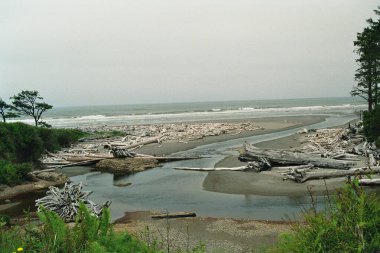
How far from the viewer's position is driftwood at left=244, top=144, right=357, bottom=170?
60.3ft

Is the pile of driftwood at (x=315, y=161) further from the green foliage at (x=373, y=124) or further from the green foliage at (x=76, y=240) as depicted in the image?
the green foliage at (x=76, y=240)

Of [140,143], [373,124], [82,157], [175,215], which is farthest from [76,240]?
[140,143]

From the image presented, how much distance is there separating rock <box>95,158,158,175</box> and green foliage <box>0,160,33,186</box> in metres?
5.47

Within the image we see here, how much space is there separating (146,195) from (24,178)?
8.07 metres

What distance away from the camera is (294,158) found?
65.8 ft

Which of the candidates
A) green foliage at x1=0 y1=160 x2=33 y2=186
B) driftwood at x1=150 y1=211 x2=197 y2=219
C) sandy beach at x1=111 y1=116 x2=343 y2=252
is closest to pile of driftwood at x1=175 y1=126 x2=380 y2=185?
sandy beach at x1=111 y1=116 x2=343 y2=252

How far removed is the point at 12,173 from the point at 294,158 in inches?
636

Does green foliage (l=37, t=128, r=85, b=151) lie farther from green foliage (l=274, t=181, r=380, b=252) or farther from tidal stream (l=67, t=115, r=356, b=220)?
green foliage (l=274, t=181, r=380, b=252)

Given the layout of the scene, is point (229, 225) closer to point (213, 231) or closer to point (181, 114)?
point (213, 231)

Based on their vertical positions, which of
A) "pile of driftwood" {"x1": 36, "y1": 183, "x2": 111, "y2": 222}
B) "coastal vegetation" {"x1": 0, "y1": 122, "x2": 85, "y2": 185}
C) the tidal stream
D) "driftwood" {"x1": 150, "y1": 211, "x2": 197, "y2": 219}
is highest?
"coastal vegetation" {"x1": 0, "y1": 122, "x2": 85, "y2": 185}

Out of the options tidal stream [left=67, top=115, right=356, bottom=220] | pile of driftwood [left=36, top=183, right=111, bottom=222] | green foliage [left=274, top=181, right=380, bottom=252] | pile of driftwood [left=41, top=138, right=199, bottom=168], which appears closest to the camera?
green foliage [left=274, top=181, right=380, bottom=252]

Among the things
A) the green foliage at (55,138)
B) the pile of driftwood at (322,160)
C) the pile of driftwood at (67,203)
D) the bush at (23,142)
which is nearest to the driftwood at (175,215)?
the pile of driftwood at (67,203)

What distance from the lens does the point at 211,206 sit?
1421cm

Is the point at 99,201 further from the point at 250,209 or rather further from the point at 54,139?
the point at 54,139
